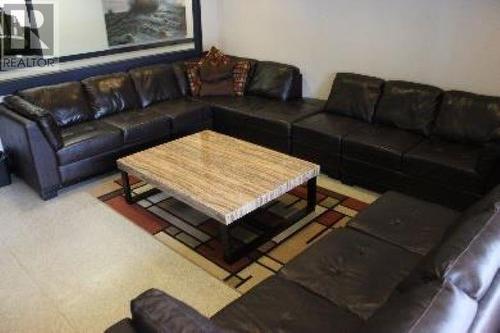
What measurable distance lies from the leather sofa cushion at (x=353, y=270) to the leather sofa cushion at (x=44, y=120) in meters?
2.39

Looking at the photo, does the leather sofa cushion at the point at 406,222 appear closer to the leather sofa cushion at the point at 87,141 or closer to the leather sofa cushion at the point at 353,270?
the leather sofa cushion at the point at 353,270

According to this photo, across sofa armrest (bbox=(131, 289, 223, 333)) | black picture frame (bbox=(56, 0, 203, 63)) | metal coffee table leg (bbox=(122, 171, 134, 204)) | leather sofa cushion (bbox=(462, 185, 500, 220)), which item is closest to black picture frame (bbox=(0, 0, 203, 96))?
black picture frame (bbox=(56, 0, 203, 63))

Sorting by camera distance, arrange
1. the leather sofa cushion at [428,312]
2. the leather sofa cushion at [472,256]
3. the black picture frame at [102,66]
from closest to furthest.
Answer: the leather sofa cushion at [428,312] → the leather sofa cushion at [472,256] → the black picture frame at [102,66]

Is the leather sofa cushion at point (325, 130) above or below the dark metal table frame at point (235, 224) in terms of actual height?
above

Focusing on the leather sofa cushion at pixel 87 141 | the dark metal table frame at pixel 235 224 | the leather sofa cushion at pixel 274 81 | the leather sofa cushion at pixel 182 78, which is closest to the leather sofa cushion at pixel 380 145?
the dark metal table frame at pixel 235 224

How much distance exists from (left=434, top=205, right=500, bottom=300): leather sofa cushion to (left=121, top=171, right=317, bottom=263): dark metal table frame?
4.67 feet

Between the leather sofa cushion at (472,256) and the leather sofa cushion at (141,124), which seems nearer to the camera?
the leather sofa cushion at (472,256)

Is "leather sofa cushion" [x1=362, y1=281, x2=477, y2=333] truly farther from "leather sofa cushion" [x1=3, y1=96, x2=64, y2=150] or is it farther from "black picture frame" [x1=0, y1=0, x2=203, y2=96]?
"black picture frame" [x1=0, y1=0, x2=203, y2=96]

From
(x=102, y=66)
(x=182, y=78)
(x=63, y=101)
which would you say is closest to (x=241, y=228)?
(x=63, y=101)

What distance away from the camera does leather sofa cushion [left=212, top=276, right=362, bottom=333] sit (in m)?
1.62

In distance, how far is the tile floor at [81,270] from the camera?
91.7 inches

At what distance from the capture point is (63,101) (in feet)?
13.0

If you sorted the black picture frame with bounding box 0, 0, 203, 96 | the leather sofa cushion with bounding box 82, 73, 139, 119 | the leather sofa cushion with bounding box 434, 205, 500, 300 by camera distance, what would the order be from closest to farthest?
the leather sofa cushion with bounding box 434, 205, 500, 300
the black picture frame with bounding box 0, 0, 203, 96
the leather sofa cushion with bounding box 82, 73, 139, 119

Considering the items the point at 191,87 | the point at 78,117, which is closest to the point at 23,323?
the point at 78,117
